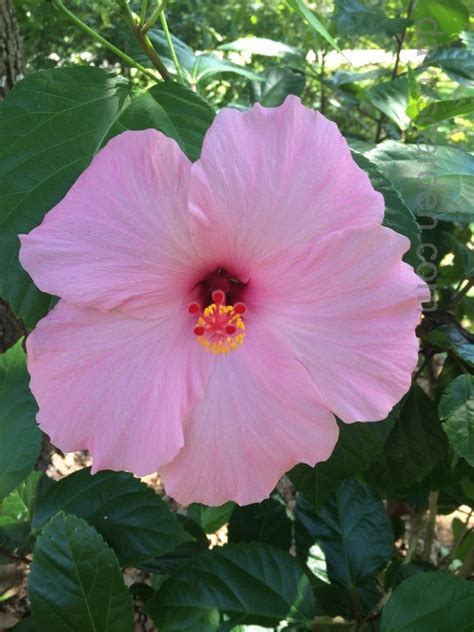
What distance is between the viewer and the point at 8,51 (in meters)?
2.01

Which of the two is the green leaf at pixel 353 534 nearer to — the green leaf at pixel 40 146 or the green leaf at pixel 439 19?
the green leaf at pixel 40 146

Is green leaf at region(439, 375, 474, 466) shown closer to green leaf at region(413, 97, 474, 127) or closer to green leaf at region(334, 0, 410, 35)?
green leaf at region(413, 97, 474, 127)

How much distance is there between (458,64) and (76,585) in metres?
1.31

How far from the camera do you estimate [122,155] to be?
0.75 m

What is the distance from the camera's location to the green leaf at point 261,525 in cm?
143

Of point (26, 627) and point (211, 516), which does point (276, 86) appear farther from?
point (26, 627)

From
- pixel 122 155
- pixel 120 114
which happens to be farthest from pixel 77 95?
pixel 122 155

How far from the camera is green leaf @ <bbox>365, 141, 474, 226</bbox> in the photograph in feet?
3.41

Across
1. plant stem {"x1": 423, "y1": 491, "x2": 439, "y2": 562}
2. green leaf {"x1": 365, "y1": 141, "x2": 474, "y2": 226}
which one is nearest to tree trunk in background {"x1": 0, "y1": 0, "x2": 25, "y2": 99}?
green leaf {"x1": 365, "y1": 141, "x2": 474, "y2": 226}

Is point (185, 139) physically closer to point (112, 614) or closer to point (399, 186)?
point (399, 186)

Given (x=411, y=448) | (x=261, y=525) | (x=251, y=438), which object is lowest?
(x=261, y=525)

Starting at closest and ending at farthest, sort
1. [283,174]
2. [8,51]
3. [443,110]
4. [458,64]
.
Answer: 1. [283,174]
2. [443,110]
3. [458,64]
4. [8,51]

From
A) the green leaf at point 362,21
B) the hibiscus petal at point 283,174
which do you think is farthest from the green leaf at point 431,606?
the green leaf at point 362,21

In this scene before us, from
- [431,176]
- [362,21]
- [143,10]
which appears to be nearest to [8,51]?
[362,21]
